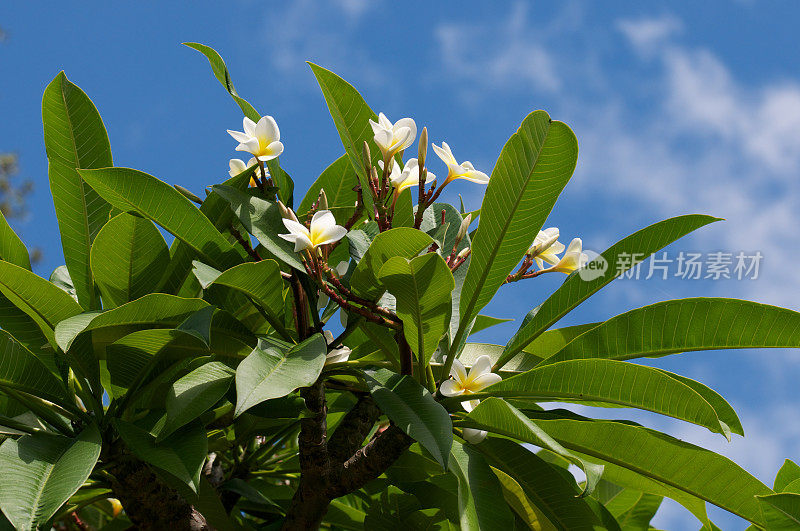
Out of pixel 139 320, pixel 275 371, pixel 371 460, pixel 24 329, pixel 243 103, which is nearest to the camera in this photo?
pixel 275 371

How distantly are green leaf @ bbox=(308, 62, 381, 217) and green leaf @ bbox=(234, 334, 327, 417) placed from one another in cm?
36

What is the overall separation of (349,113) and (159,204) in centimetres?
39

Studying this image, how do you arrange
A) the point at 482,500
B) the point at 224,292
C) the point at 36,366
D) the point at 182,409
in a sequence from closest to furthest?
the point at 182,409 → the point at 482,500 → the point at 36,366 → the point at 224,292

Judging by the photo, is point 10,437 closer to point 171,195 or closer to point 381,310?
point 171,195

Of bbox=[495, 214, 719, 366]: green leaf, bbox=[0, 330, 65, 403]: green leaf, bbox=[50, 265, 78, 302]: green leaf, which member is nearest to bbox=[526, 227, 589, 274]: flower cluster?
bbox=[495, 214, 719, 366]: green leaf

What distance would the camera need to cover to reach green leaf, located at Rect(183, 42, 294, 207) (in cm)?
142

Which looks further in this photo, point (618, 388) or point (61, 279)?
point (61, 279)

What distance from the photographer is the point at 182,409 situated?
3.41 feet

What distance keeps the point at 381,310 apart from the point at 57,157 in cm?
71

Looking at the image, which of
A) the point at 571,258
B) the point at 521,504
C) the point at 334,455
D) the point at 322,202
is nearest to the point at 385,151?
the point at 322,202

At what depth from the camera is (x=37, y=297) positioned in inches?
47.6

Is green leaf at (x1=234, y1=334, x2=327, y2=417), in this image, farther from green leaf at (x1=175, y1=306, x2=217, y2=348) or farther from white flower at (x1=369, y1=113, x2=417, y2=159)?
white flower at (x1=369, y1=113, x2=417, y2=159)

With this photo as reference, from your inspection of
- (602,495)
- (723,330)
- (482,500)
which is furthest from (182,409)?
(602,495)

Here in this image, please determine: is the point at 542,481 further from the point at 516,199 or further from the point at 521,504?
the point at 516,199
